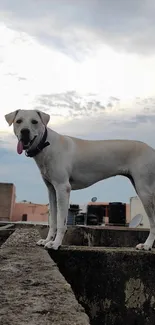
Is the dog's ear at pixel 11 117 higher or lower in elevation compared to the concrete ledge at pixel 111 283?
higher

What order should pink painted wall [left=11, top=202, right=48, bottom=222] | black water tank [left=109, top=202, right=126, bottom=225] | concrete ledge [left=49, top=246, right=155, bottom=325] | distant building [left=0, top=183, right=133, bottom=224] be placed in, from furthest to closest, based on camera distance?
pink painted wall [left=11, top=202, right=48, bottom=222]
distant building [left=0, top=183, right=133, bottom=224]
black water tank [left=109, top=202, right=126, bottom=225]
concrete ledge [left=49, top=246, right=155, bottom=325]

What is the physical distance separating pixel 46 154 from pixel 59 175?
0.32 metres

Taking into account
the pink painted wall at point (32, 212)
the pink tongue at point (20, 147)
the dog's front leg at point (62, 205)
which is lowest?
the dog's front leg at point (62, 205)

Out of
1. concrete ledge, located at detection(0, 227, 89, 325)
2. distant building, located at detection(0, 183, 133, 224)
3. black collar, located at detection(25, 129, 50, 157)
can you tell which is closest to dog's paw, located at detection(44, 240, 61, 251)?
concrete ledge, located at detection(0, 227, 89, 325)

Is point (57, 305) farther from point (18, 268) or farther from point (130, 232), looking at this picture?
point (130, 232)

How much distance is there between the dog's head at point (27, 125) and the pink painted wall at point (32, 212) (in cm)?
2860

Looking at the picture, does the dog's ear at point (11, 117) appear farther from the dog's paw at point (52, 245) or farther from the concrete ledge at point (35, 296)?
the concrete ledge at point (35, 296)

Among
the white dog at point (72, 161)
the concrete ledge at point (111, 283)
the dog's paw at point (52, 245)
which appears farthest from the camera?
the white dog at point (72, 161)

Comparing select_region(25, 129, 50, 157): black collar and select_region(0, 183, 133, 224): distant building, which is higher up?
select_region(0, 183, 133, 224): distant building

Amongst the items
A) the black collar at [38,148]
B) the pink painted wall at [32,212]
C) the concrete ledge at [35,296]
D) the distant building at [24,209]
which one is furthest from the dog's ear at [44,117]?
the pink painted wall at [32,212]

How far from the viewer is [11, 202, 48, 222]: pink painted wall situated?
109ft

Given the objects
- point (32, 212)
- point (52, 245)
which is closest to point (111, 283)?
point (52, 245)

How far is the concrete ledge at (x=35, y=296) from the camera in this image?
1.60 metres

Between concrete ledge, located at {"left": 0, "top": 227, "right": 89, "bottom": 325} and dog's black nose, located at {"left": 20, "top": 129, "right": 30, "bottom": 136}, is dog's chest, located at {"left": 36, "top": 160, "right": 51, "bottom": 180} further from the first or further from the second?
concrete ledge, located at {"left": 0, "top": 227, "right": 89, "bottom": 325}
